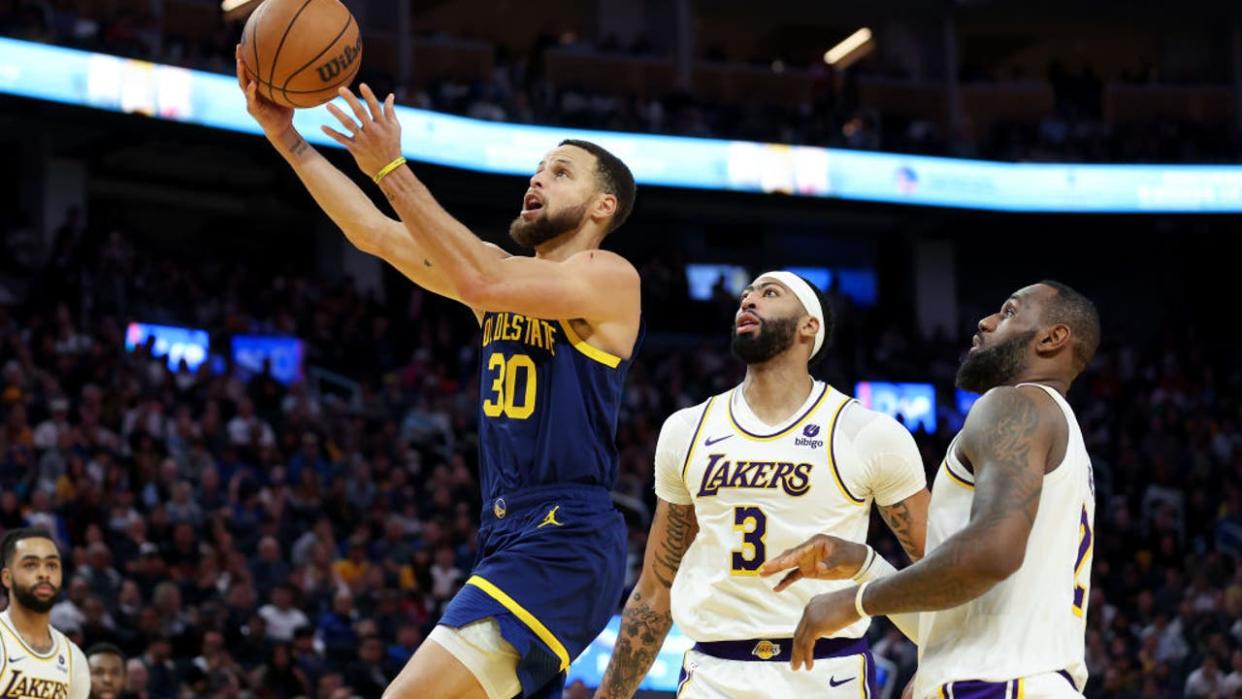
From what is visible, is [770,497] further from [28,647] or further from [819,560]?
[28,647]

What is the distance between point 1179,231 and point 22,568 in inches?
932

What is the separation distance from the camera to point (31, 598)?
300 inches

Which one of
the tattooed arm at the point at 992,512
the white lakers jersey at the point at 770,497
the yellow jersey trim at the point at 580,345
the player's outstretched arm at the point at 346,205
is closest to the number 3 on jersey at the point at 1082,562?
the tattooed arm at the point at 992,512

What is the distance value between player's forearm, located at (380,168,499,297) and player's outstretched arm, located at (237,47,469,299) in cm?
63

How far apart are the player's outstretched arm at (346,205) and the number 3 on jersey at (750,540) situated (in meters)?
1.20

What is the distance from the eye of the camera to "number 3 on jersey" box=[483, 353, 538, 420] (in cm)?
476

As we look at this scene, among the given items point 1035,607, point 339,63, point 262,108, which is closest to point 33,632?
point 262,108

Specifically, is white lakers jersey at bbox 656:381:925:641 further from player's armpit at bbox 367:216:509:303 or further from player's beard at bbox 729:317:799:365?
player's armpit at bbox 367:216:509:303

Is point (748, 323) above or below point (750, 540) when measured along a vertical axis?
above

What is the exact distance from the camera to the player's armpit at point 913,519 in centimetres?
532

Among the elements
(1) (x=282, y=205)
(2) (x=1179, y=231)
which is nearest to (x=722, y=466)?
(1) (x=282, y=205)

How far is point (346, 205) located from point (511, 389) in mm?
1001

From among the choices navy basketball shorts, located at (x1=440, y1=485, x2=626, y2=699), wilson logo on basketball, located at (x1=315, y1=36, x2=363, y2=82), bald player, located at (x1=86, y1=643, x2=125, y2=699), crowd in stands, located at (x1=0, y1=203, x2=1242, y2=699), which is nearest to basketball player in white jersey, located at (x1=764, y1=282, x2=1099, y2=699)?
navy basketball shorts, located at (x1=440, y1=485, x2=626, y2=699)

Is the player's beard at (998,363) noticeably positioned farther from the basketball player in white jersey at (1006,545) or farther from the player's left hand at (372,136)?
the player's left hand at (372,136)
